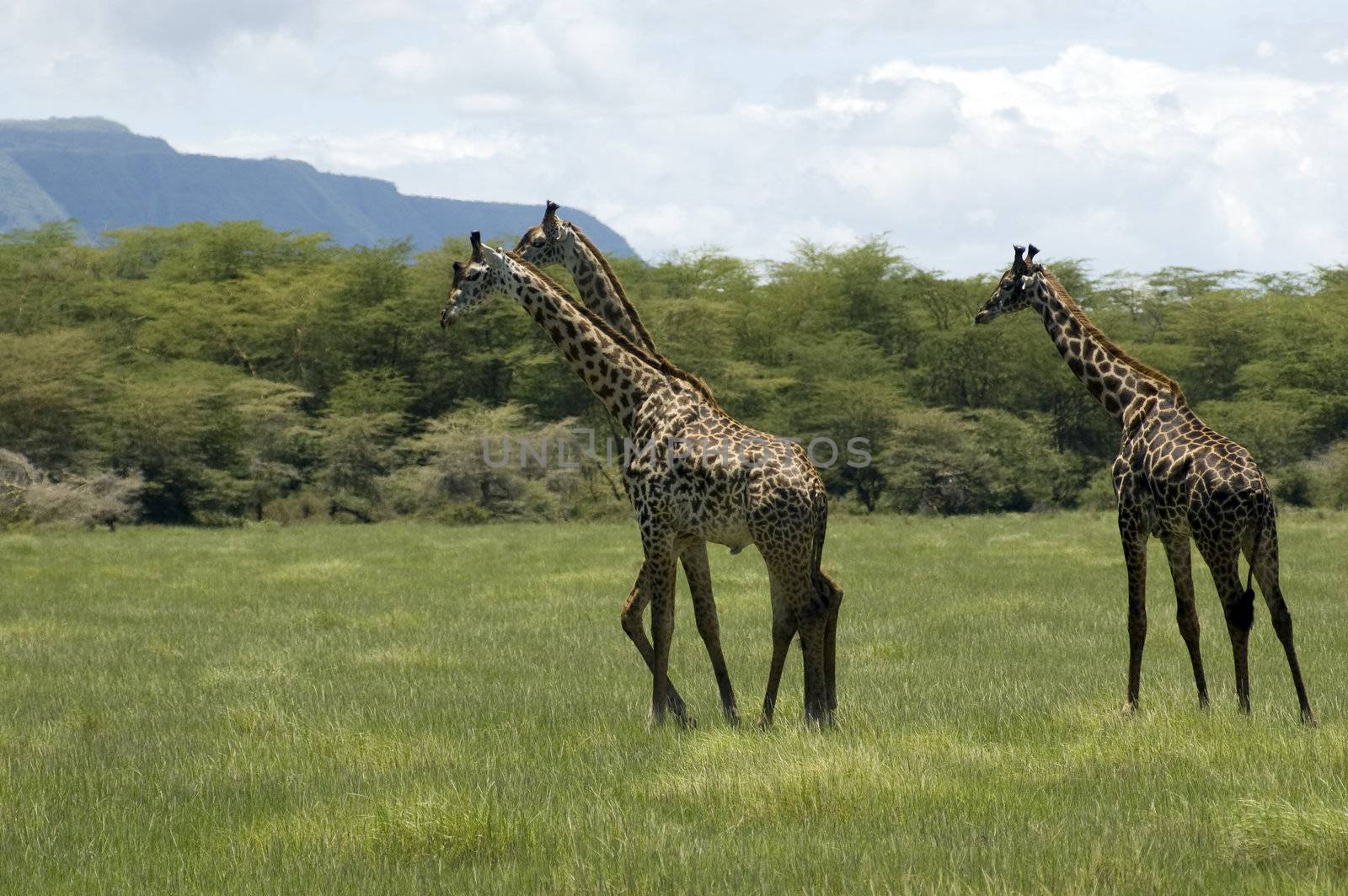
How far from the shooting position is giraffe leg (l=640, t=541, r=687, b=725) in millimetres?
9375

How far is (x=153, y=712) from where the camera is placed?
425 inches

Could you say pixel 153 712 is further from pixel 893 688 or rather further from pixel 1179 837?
pixel 1179 837

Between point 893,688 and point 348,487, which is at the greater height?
point 893,688

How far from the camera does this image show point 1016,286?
11.0 metres

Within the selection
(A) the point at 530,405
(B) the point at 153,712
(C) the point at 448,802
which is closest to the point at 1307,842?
(C) the point at 448,802

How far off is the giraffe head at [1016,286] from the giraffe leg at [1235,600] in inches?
102

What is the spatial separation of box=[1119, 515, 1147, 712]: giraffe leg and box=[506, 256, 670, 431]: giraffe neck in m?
3.24

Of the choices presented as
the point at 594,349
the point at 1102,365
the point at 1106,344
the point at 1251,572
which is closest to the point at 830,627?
the point at 594,349

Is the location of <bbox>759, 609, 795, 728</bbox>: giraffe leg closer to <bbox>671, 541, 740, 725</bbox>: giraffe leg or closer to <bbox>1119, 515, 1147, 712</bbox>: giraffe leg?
<bbox>671, 541, 740, 725</bbox>: giraffe leg

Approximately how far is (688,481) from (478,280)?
240cm

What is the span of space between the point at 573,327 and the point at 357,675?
4350 mm

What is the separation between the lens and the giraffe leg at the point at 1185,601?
31.2 ft

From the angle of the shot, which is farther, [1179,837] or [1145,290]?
[1145,290]

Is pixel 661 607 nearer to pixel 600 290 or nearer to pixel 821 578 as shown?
pixel 821 578
